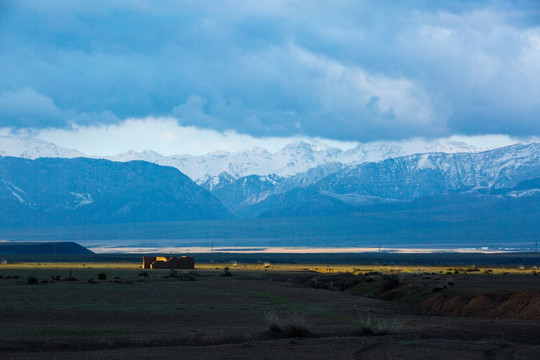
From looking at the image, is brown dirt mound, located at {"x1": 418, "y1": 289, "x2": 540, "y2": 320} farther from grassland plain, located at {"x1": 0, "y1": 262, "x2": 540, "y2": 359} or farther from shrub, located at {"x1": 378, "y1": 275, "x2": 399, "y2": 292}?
shrub, located at {"x1": 378, "y1": 275, "x2": 399, "y2": 292}

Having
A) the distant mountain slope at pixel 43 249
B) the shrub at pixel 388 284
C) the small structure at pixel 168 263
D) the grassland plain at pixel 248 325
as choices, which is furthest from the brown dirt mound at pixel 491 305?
the distant mountain slope at pixel 43 249

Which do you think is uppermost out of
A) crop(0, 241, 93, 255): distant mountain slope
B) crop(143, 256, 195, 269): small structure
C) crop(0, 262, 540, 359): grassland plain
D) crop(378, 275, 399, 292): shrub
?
crop(0, 241, 93, 255): distant mountain slope

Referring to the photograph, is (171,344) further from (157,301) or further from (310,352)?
(157,301)

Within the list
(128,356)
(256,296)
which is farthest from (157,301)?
(128,356)

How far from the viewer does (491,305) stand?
1225 inches

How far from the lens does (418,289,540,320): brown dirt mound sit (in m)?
28.6

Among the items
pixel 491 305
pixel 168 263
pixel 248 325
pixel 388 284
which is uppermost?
pixel 168 263

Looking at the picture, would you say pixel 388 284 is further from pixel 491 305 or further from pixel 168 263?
pixel 168 263

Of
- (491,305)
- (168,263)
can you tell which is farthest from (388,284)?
(168,263)

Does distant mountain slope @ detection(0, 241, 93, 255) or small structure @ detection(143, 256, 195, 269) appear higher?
distant mountain slope @ detection(0, 241, 93, 255)

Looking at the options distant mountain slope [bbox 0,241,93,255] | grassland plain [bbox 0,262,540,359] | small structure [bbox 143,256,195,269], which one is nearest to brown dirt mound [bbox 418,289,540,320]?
grassland plain [bbox 0,262,540,359]

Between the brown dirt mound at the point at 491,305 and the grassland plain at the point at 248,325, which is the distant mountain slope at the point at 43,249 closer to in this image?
the grassland plain at the point at 248,325

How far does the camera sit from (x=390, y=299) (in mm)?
A: 41094

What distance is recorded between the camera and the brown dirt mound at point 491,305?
28.6 m
